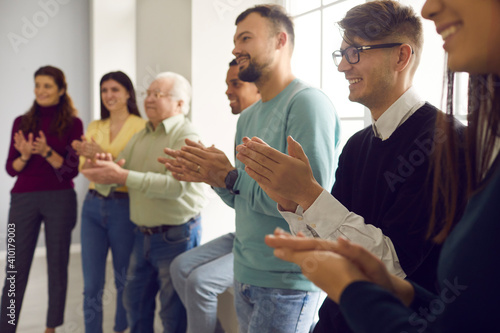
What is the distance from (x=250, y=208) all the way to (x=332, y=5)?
137 cm

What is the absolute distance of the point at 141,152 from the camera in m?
2.45

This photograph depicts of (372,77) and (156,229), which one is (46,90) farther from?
(372,77)

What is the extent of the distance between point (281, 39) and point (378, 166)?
859mm

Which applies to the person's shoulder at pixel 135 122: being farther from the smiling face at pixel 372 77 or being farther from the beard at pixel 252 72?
the smiling face at pixel 372 77

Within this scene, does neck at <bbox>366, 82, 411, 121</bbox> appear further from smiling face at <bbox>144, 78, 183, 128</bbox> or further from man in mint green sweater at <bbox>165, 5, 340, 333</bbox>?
smiling face at <bbox>144, 78, 183, 128</bbox>

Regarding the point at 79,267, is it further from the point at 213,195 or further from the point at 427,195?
the point at 427,195

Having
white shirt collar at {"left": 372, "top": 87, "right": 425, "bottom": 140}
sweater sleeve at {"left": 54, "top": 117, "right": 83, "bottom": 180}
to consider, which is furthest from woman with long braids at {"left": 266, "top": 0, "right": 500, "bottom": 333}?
sweater sleeve at {"left": 54, "top": 117, "right": 83, "bottom": 180}

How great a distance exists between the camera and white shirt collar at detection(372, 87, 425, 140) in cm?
98

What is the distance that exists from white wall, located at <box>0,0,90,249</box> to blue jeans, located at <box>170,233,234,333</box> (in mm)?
2870

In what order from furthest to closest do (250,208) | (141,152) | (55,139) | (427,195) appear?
A: 1. (55,139)
2. (141,152)
3. (250,208)
4. (427,195)

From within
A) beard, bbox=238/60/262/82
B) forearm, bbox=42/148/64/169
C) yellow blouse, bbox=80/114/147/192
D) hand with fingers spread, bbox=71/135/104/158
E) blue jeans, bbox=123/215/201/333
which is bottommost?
blue jeans, bbox=123/215/201/333

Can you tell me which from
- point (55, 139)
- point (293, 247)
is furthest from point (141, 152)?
point (293, 247)

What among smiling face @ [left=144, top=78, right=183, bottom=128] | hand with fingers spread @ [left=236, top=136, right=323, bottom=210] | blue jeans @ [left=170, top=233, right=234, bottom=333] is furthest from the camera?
smiling face @ [left=144, top=78, right=183, bottom=128]

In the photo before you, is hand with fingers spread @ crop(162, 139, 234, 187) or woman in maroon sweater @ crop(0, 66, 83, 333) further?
woman in maroon sweater @ crop(0, 66, 83, 333)
